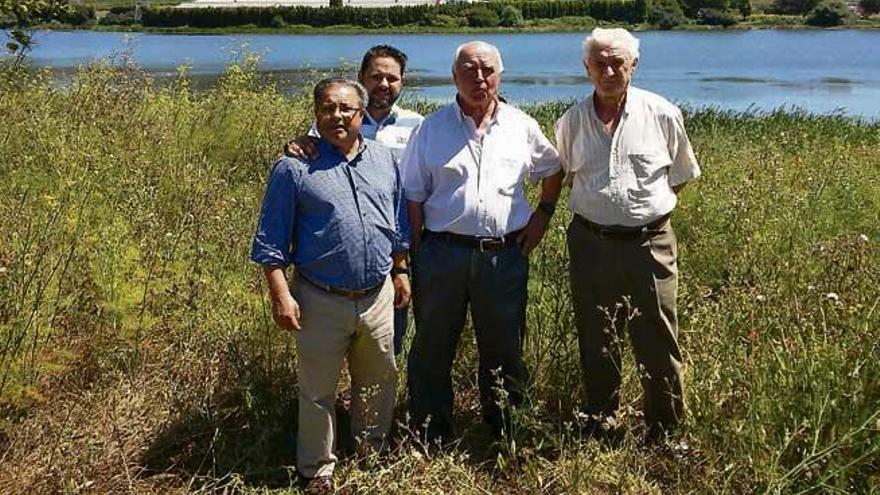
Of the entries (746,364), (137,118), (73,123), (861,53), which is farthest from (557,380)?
(861,53)

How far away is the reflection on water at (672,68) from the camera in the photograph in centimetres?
2548

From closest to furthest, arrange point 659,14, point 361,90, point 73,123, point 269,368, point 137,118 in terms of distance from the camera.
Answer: point 361,90
point 269,368
point 73,123
point 137,118
point 659,14

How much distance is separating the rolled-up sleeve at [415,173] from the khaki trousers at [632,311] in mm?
672

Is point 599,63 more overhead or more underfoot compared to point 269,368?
more overhead

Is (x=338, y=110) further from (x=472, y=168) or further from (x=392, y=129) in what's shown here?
(x=392, y=129)

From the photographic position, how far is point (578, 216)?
3854 mm

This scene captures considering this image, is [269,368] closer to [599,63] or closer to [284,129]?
[599,63]

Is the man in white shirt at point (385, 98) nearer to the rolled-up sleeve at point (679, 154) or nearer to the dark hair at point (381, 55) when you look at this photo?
the dark hair at point (381, 55)

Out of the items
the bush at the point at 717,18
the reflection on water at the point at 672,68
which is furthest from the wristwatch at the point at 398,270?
the bush at the point at 717,18

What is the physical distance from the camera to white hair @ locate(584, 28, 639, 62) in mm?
3559

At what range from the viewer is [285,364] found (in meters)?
4.25

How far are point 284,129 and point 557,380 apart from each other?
16.9 feet

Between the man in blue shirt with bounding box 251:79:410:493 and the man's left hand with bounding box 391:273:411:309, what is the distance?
7 centimetres

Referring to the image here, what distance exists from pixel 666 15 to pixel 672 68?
46.4 metres
